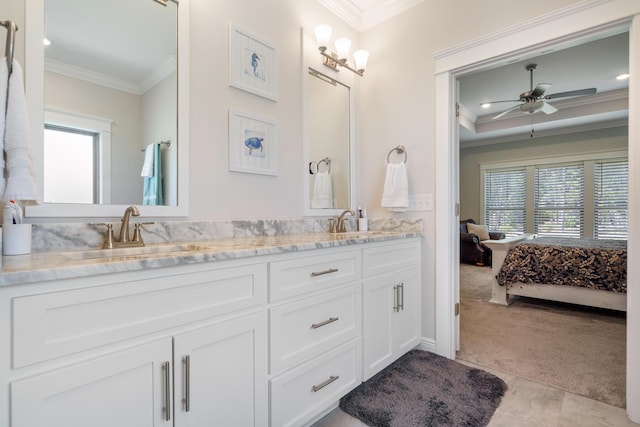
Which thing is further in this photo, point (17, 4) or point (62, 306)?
point (17, 4)

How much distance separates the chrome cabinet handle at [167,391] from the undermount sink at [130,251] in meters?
0.38

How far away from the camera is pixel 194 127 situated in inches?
64.5

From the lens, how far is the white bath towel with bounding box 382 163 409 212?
2.31 metres

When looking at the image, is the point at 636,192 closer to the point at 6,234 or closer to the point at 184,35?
the point at 184,35

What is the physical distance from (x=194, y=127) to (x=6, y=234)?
87 centimetres

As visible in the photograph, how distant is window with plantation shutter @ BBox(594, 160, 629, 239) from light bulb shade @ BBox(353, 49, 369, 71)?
538 cm

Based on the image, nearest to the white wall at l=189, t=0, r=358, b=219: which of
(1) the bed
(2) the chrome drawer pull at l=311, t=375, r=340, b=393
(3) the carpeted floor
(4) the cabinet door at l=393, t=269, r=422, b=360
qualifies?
(4) the cabinet door at l=393, t=269, r=422, b=360

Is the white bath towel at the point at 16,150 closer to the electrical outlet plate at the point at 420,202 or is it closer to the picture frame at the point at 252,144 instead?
the picture frame at the point at 252,144

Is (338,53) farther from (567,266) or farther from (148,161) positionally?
(567,266)

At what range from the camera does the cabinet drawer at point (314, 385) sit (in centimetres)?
128

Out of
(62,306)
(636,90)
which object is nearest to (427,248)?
(636,90)

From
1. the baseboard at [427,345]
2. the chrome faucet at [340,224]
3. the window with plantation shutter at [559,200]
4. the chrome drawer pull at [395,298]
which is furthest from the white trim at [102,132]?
the window with plantation shutter at [559,200]

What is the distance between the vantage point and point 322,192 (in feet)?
7.76

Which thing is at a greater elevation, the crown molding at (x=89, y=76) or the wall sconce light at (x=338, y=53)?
the wall sconce light at (x=338, y=53)
